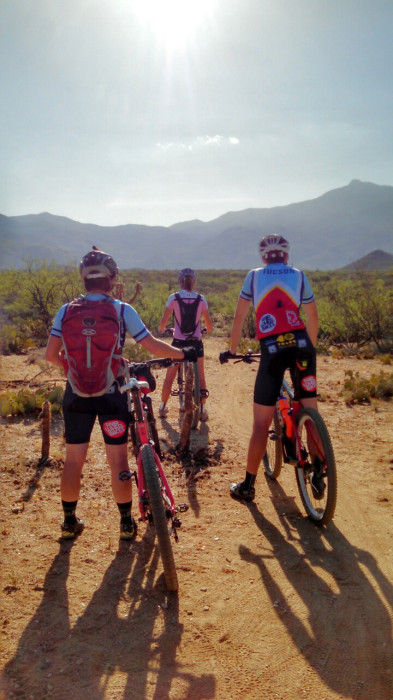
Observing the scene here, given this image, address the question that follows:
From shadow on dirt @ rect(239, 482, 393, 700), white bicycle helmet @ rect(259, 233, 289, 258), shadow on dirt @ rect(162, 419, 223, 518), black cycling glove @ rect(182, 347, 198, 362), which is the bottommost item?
shadow on dirt @ rect(239, 482, 393, 700)

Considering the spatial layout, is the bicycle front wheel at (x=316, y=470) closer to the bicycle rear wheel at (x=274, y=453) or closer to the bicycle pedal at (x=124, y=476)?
the bicycle rear wheel at (x=274, y=453)

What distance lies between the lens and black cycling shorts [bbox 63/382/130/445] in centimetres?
316

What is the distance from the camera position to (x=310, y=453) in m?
3.82

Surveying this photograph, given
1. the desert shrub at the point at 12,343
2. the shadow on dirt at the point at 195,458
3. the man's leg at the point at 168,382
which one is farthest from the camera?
the desert shrub at the point at 12,343

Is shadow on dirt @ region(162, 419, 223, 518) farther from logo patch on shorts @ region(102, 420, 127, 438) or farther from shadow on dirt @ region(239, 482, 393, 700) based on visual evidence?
logo patch on shorts @ region(102, 420, 127, 438)

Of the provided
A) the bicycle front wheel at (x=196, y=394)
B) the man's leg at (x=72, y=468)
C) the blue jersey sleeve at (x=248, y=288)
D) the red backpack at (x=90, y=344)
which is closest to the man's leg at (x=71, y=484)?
the man's leg at (x=72, y=468)

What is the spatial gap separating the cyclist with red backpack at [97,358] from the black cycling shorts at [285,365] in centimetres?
79

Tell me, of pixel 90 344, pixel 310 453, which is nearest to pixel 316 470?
pixel 310 453

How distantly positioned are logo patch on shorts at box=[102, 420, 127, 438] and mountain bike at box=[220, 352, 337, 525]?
130 cm

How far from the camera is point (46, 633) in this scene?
8.99 feet

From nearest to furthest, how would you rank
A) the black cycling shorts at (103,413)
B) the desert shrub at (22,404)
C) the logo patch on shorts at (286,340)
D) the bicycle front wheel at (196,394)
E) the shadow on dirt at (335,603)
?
the shadow on dirt at (335,603), the black cycling shorts at (103,413), the logo patch on shorts at (286,340), the bicycle front wheel at (196,394), the desert shrub at (22,404)

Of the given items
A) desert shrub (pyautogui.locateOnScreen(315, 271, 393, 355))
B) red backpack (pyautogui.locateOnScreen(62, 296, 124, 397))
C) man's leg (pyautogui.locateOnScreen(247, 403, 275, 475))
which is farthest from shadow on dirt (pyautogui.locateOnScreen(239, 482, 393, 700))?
desert shrub (pyautogui.locateOnScreen(315, 271, 393, 355))

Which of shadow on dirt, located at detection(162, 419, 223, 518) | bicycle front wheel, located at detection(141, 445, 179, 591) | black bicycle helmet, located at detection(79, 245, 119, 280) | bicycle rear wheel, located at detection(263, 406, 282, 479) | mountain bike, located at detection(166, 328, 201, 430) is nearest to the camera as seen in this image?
bicycle front wheel, located at detection(141, 445, 179, 591)

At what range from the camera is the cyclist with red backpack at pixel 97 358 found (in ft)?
9.61
